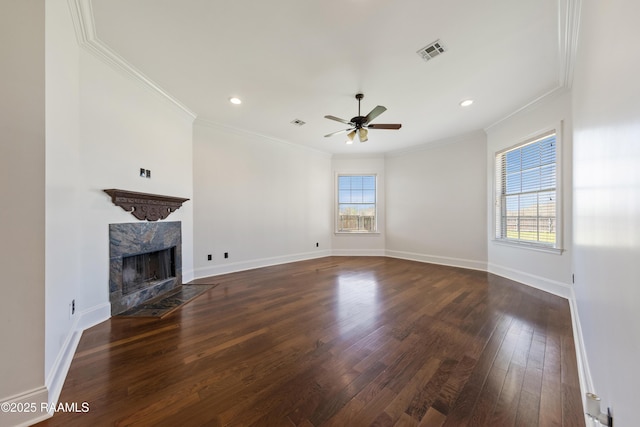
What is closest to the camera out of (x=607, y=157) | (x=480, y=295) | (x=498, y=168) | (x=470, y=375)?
(x=607, y=157)

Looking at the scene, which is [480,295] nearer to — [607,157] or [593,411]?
[593,411]

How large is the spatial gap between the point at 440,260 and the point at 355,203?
8.46 feet

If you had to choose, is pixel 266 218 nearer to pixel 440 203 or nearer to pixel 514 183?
pixel 440 203

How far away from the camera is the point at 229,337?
2.13 m

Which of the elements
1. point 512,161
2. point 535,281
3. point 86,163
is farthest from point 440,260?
point 86,163

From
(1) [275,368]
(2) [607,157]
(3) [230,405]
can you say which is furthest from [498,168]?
(3) [230,405]

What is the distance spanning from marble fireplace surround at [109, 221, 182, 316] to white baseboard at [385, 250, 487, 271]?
16.5ft

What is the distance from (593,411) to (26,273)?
3035 mm

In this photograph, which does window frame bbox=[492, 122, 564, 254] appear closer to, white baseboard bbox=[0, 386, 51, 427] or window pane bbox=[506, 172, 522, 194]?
window pane bbox=[506, 172, 522, 194]

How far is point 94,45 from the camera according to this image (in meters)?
2.31

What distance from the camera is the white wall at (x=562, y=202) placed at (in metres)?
3.07

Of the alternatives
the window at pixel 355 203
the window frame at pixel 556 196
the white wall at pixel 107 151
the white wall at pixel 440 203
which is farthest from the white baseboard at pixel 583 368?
the window at pixel 355 203

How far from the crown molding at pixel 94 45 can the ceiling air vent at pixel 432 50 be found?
10.1 feet

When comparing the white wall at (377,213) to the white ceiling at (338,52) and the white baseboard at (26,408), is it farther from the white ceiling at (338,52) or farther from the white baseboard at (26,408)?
the white baseboard at (26,408)
